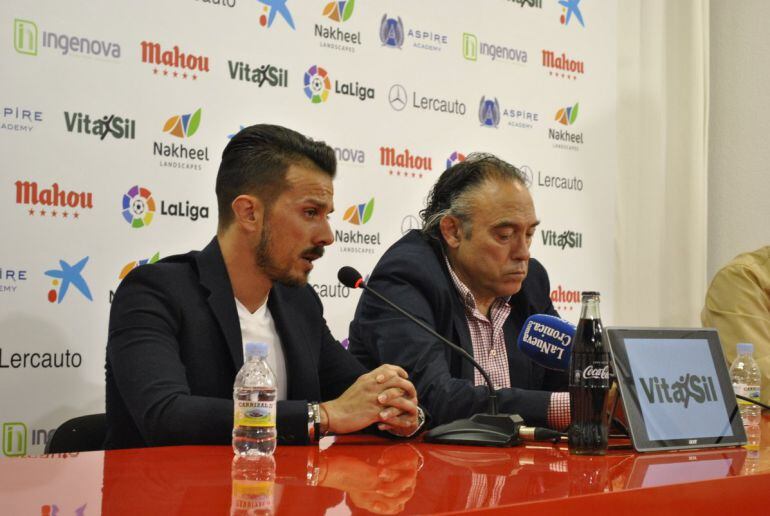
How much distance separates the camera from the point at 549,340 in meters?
1.90

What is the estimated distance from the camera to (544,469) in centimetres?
140

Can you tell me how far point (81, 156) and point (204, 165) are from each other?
45cm

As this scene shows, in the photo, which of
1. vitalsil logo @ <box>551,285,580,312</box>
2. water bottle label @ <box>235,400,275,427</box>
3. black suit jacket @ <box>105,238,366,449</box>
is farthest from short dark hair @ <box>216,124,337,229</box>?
vitalsil logo @ <box>551,285,580,312</box>

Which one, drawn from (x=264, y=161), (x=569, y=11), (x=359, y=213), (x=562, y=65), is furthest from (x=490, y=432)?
(x=569, y=11)

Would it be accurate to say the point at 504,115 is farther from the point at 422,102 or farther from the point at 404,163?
the point at 404,163

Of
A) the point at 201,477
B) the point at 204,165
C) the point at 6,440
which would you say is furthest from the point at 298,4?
the point at 201,477

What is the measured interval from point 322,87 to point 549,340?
6.66 ft

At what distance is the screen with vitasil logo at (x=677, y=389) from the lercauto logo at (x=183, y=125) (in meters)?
2.05

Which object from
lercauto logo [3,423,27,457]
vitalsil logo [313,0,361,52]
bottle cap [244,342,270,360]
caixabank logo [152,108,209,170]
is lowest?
lercauto logo [3,423,27,457]

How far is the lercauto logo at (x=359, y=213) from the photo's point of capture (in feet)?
12.0

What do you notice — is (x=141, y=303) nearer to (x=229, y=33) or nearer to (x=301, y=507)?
(x=301, y=507)

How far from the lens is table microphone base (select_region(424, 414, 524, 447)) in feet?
5.67

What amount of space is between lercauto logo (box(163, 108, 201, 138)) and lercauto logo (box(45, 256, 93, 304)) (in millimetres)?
563

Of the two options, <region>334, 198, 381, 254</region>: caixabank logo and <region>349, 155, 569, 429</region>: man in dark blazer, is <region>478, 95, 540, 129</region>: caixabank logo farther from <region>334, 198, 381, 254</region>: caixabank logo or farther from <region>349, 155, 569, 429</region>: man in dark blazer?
<region>349, 155, 569, 429</region>: man in dark blazer
